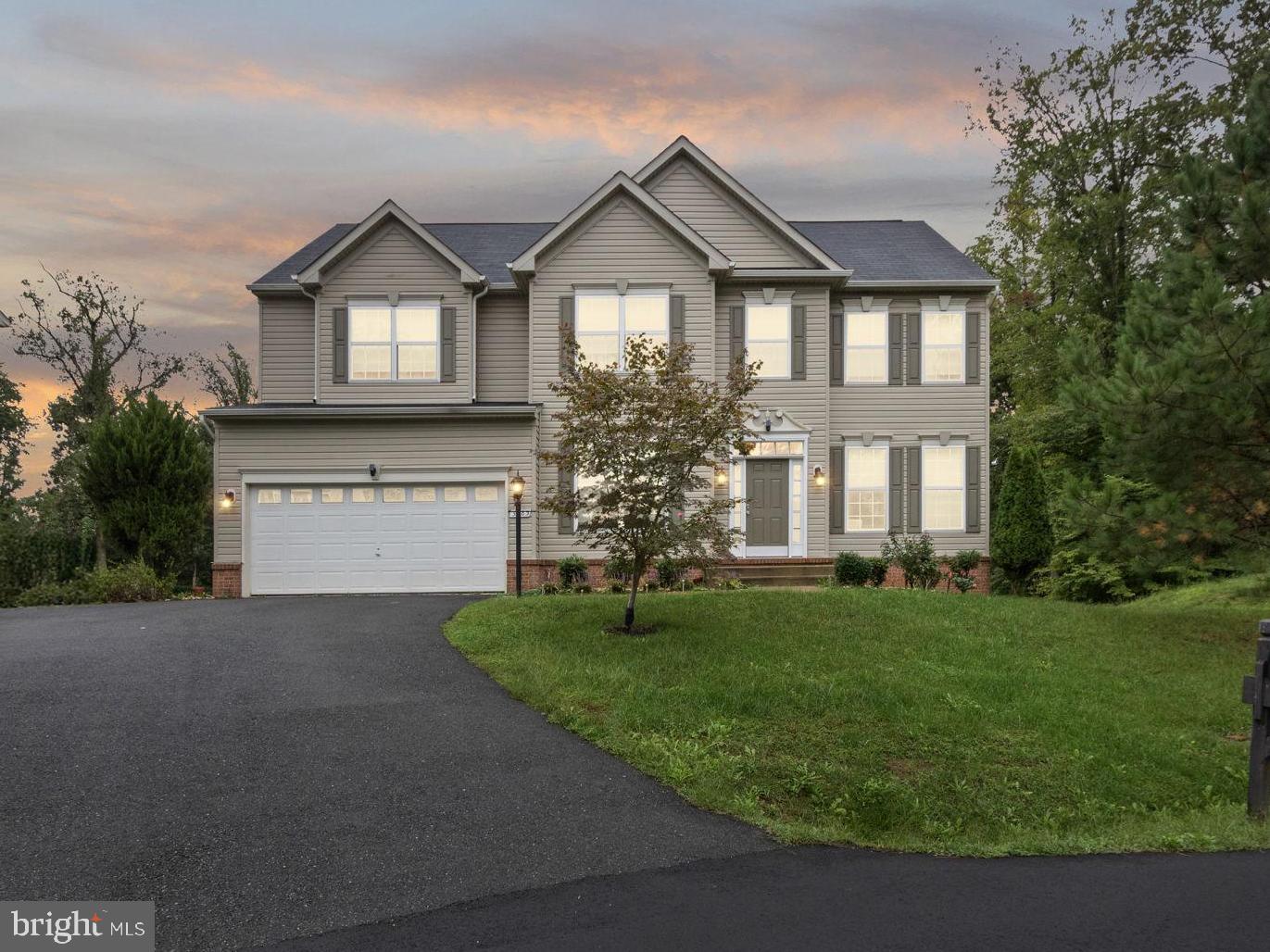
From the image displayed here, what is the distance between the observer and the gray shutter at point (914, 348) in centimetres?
1812

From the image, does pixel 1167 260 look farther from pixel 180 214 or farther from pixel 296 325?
pixel 180 214

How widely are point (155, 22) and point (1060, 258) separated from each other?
76.8 ft

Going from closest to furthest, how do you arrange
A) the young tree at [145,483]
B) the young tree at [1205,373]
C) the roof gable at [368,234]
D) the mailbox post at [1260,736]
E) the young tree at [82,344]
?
the mailbox post at [1260,736] < the young tree at [1205,373] < the young tree at [145,483] < the roof gable at [368,234] < the young tree at [82,344]

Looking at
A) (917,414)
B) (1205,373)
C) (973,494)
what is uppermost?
(917,414)

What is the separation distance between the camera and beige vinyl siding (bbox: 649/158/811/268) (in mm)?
17859

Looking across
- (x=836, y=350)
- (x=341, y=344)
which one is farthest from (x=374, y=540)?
(x=836, y=350)

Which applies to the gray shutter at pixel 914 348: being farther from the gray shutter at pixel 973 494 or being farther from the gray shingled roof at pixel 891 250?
the gray shutter at pixel 973 494

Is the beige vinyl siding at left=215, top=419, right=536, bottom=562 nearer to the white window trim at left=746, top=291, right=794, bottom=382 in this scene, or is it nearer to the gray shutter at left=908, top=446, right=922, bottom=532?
Answer: the white window trim at left=746, top=291, right=794, bottom=382

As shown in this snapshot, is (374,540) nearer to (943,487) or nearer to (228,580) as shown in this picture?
(228,580)

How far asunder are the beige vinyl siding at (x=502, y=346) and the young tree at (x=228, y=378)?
19520 millimetres

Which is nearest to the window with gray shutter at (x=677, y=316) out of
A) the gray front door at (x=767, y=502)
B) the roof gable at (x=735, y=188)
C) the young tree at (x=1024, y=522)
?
A: the roof gable at (x=735, y=188)

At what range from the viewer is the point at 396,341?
57.6ft

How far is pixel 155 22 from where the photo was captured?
14.6 metres

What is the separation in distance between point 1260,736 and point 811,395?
1248 centimetres
